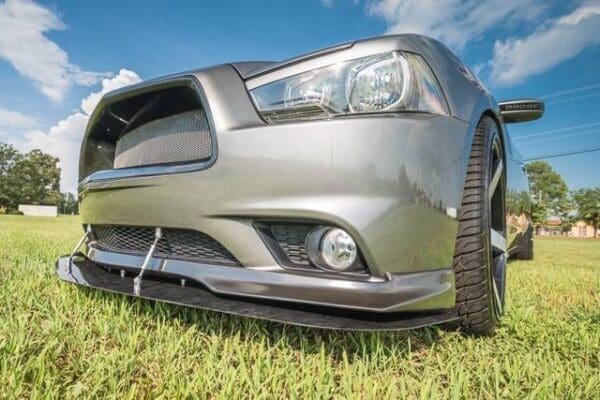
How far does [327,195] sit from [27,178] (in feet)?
252

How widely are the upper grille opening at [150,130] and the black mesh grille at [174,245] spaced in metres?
0.28

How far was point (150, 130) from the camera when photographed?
6.41 feet

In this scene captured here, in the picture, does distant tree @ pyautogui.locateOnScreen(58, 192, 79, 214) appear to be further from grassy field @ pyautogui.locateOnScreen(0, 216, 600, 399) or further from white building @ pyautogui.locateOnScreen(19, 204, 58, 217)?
grassy field @ pyautogui.locateOnScreen(0, 216, 600, 399)

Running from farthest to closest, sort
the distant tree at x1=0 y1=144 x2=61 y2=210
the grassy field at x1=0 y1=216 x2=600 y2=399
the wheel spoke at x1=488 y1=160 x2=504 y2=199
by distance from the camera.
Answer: the distant tree at x1=0 y1=144 x2=61 y2=210
the wheel spoke at x1=488 y1=160 x2=504 y2=199
the grassy field at x1=0 y1=216 x2=600 y2=399

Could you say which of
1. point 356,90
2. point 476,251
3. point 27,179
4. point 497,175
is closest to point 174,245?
point 356,90

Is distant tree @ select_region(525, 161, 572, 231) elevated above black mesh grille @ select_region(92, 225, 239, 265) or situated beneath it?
elevated above

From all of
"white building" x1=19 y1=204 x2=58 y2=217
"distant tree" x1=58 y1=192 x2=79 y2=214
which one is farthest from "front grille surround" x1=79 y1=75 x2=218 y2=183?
"distant tree" x1=58 y1=192 x2=79 y2=214

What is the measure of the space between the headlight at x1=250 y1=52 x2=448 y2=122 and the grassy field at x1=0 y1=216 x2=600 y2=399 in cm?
82

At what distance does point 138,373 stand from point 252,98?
3.15ft

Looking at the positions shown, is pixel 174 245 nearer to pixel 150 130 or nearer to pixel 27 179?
pixel 150 130

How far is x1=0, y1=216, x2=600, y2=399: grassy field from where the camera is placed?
123cm

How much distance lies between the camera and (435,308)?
1.37 meters

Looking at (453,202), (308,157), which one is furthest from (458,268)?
(308,157)

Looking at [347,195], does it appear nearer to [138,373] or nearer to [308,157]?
[308,157]
